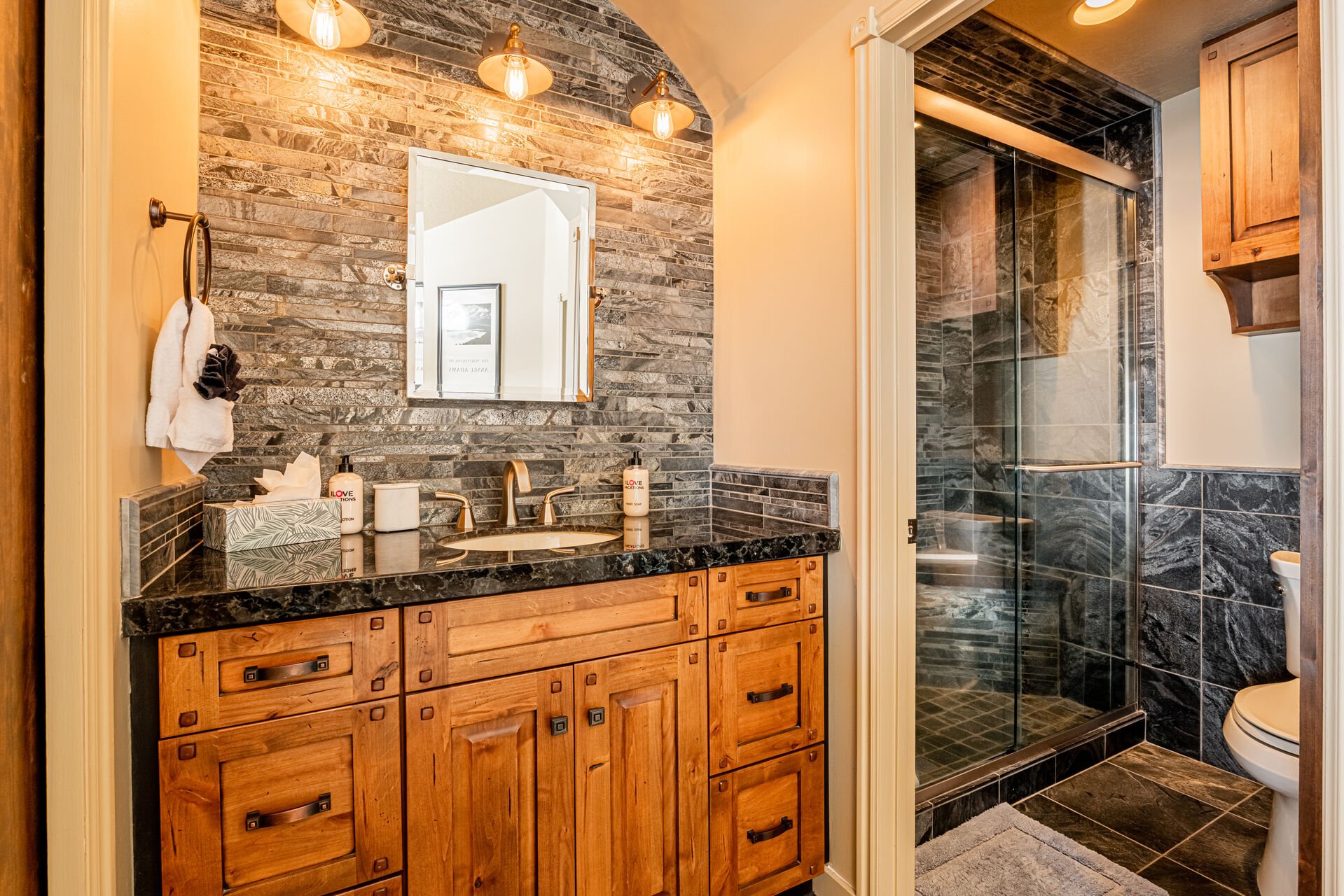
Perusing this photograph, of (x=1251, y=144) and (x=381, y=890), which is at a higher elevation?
(x=1251, y=144)

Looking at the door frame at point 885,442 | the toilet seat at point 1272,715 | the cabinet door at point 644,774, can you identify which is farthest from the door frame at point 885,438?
the toilet seat at point 1272,715

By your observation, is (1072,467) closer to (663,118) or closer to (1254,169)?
(1254,169)

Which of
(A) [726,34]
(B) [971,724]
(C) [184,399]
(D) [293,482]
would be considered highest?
(A) [726,34]

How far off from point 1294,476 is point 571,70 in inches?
106

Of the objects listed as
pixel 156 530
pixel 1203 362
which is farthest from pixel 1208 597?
pixel 156 530

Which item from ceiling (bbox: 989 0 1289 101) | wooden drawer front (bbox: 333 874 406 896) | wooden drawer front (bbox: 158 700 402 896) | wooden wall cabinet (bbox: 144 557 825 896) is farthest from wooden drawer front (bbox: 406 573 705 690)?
ceiling (bbox: 989 0 1289 101)

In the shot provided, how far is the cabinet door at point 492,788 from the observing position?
113 cm

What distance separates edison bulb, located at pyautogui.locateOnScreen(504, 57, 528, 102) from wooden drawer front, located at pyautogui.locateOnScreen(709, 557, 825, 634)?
1.34 metres

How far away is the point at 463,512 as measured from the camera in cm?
169

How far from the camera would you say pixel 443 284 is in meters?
1.70

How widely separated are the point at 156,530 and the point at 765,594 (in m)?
1.23

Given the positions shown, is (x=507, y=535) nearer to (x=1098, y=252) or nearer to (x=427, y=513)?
(x=427, y=513)

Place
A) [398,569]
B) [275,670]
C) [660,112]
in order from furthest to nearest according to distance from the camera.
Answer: [660,112], [398,569], [275,670]

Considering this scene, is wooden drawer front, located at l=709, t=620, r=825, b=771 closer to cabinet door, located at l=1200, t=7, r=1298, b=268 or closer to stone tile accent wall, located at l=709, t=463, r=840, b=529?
stone tile accent wall, located at l=709, t=463, r=840, b=529
